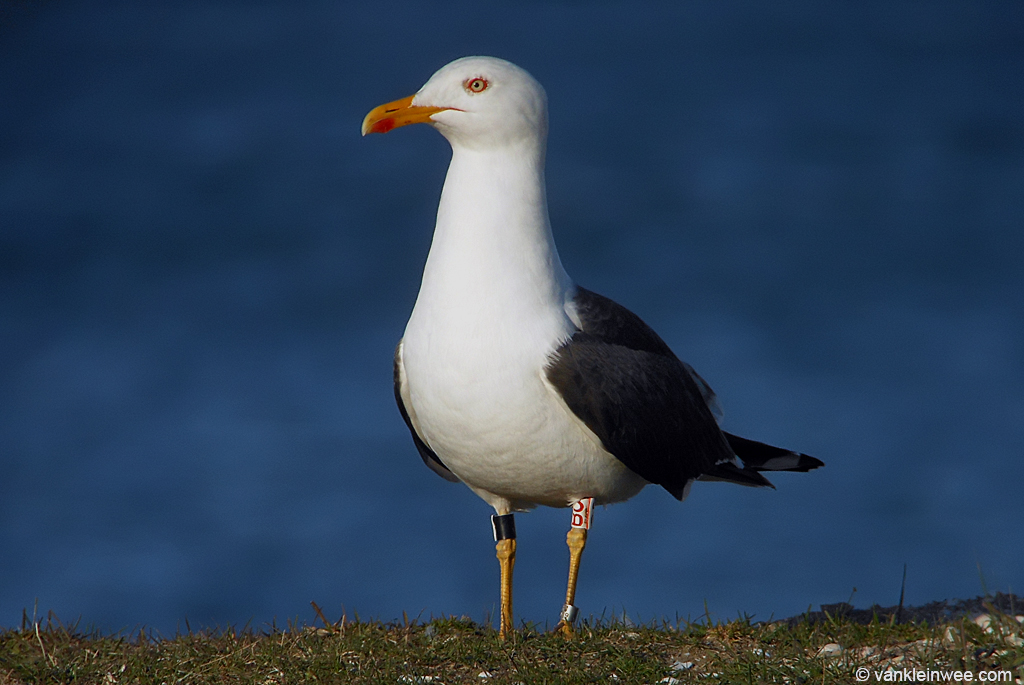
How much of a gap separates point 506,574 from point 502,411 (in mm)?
965

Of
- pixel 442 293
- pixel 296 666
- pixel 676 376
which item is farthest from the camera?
pixel 676 376

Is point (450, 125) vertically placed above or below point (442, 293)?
above

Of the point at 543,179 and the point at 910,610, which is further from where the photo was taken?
the point at 910,610

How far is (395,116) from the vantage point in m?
5.41

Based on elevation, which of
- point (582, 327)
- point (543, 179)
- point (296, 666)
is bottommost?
point (296, 666)

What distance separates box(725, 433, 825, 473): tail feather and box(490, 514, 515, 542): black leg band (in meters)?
1.41

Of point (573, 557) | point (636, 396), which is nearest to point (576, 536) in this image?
point (573, 557)

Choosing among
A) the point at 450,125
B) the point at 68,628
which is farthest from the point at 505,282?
the point at 68,628

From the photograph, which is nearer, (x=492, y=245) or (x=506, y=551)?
(x=492, y=245)

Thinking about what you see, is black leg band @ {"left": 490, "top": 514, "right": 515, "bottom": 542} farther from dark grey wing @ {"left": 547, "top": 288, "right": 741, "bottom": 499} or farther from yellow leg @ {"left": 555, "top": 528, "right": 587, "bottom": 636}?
dark grey wing @ {"left": 547, "top": 288, "right": 741, "bottom": 499}

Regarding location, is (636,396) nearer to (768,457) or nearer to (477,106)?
(768,457)

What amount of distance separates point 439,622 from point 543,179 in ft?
6.99

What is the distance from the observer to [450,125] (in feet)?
17.5

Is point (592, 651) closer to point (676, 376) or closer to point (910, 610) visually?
point (676, 376)
